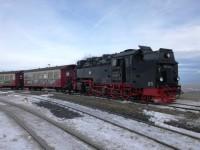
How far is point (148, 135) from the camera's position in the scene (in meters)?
9.16

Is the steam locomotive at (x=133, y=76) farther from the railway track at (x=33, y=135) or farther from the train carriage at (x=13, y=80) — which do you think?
→ the train carriage at (x=13, y=80)

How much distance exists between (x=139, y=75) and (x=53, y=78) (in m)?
18.7

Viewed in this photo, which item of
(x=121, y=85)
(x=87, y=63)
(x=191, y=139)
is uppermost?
(x=87, y=63)

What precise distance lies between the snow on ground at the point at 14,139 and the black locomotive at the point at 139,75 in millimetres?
9673

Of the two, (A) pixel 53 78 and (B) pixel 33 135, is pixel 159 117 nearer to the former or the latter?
(B) pixel 33 135

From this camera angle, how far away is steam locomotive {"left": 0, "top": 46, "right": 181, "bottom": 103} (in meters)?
18.2

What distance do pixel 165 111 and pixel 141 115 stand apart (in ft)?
6.11

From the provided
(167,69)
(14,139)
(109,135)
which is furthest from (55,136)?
(167,69)

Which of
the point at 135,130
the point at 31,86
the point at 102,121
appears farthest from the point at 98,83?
the point at 31,86

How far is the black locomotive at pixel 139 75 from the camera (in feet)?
59.7

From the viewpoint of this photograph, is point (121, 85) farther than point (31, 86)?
No

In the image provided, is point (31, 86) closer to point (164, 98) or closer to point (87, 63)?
point (87, 63)

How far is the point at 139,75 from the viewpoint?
766 inches

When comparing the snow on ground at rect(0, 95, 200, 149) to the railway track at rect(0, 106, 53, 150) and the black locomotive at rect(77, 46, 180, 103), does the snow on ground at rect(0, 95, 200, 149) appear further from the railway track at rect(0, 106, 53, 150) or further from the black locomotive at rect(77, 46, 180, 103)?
the black locomotive at rect(77, 46, 180, 103)
